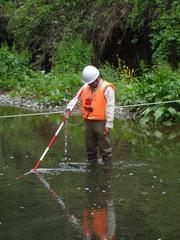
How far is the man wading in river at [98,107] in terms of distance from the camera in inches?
386

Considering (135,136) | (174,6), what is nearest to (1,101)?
(174,6)

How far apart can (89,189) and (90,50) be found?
14.2 metres

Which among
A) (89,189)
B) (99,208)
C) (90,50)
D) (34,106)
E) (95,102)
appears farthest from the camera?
(90,50)

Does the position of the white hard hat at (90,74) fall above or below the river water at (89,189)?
above

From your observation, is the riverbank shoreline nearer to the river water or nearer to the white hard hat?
the river water

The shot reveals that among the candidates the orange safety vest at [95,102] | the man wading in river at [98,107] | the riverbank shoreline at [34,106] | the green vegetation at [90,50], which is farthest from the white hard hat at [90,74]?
the riverbank shoreline at [34,106]

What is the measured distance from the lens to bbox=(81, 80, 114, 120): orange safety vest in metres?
9.92

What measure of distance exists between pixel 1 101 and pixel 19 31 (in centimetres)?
713

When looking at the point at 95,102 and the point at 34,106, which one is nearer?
the point at 95,102

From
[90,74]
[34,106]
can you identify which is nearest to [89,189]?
[90,74]

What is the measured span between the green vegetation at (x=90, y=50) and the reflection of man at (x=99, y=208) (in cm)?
511

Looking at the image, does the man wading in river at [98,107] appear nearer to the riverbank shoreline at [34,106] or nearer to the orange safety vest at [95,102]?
the orange safety vest at [95,102]

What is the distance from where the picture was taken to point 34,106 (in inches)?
717

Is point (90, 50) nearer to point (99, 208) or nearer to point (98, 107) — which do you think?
point (98, 107)
